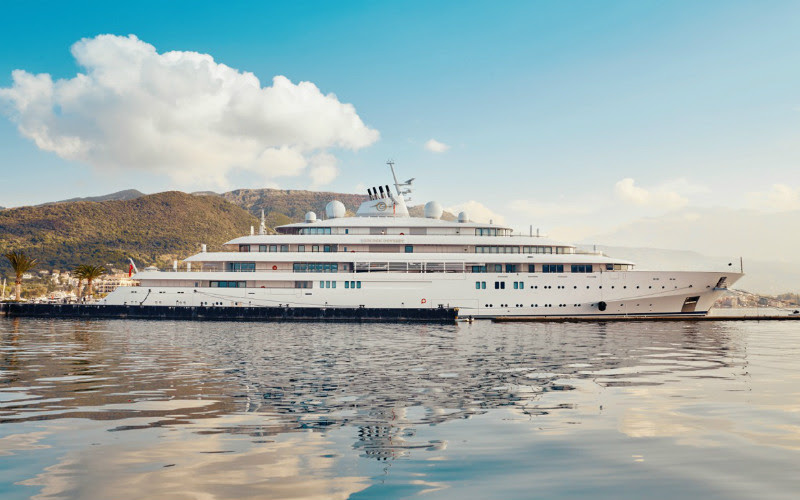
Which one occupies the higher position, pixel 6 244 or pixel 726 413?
pixel 6 244

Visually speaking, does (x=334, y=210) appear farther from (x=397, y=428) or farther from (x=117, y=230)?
(x=117, y=230)

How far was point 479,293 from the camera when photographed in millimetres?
47188

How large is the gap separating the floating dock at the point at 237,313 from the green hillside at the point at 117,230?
10053cm

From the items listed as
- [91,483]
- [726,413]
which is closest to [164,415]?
[91,483]

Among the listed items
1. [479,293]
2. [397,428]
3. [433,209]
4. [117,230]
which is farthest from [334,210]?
[117,230]

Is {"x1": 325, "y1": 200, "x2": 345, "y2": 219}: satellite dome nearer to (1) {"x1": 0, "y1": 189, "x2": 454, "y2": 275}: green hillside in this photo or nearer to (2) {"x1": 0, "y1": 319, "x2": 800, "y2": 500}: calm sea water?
(2) {"x1": 0, "y1": 319, "x2": 800, "y2": 500}: calm sea water

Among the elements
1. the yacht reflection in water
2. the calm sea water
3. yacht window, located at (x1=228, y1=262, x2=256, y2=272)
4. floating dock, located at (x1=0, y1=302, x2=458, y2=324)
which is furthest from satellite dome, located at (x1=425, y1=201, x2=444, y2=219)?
the calm sea water

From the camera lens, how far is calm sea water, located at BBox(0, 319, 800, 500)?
6355 millimetres

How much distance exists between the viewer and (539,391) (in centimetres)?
1280

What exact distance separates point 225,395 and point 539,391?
Result: 22.9ft

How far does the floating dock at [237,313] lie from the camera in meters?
43.8

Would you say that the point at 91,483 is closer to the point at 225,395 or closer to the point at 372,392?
the point at 225,395

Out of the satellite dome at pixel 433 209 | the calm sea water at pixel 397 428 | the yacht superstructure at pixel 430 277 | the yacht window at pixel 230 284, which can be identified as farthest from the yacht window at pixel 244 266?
the calm sea water at pixel 397 428

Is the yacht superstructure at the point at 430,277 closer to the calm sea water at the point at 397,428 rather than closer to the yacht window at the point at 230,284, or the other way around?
the yacht window at the point at 230,284
